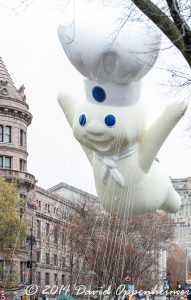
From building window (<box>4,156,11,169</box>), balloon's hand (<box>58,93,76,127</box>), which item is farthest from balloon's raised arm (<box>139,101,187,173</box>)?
building window (<box>4,156,11,169</box>)

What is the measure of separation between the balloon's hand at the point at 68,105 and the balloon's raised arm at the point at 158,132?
48.6 inches

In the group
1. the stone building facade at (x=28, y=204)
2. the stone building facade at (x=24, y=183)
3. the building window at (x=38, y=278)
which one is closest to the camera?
the stone building facade at (x=28, y=204)

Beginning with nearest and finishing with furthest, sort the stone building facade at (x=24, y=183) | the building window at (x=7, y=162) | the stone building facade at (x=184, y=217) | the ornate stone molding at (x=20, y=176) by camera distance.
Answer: the stone building facade at (x=24, y=183) < the ornate stone molding at (x=20, y=176) < the building window at (x=7, y=162) < the stone building facade at (x=184, y=217)

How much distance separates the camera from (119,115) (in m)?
9.80

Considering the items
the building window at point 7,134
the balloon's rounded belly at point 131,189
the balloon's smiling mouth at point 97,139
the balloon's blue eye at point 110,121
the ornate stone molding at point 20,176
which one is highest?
the building window at point 7,134

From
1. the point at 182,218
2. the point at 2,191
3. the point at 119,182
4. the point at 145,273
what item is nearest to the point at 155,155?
the point at 119,182

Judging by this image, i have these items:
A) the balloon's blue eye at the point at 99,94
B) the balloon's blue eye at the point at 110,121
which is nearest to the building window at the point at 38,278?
the balloon's blue eye at the point at 99,94

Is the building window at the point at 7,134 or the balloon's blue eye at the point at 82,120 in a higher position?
the building window at the point at 7,134

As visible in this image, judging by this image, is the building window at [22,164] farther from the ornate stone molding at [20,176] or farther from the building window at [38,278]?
the building window at [38,278]

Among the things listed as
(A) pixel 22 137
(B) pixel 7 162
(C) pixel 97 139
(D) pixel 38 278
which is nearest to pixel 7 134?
(A) pixel 22 137

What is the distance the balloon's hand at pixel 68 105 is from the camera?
10.7 meters

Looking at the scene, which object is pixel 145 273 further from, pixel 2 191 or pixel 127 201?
pixel 127 201

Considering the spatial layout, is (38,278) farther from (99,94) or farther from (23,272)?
(99,94)

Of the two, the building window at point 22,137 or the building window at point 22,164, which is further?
Answer: the building window at point 22,137
